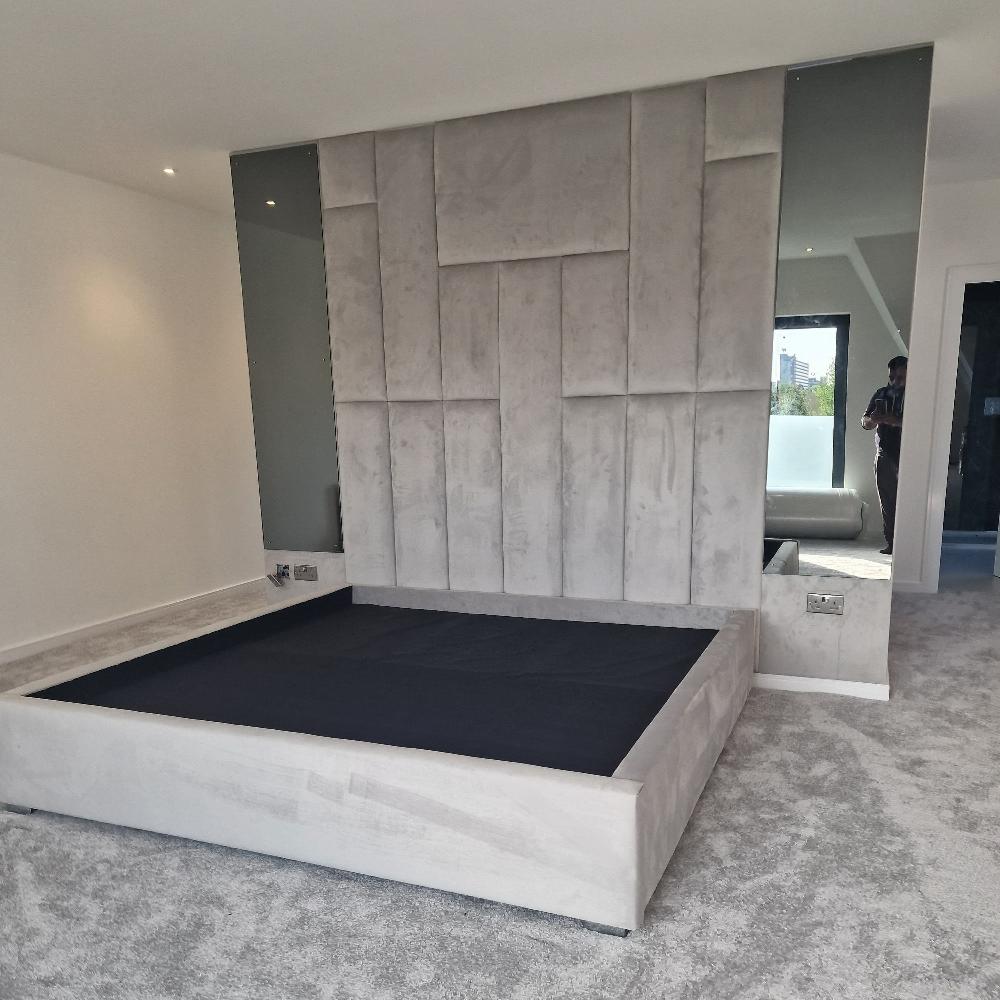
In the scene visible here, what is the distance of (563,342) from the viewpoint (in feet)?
11.4

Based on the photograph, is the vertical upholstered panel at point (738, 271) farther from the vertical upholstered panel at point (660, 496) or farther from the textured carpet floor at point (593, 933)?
the textured carpet floor at point (593, 933)

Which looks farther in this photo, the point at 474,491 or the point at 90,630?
the point at 90,630

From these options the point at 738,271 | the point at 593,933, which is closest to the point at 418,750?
the point at 593,933

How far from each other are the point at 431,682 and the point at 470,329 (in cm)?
172

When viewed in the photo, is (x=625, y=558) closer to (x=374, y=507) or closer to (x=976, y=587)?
(x=374, y=507)

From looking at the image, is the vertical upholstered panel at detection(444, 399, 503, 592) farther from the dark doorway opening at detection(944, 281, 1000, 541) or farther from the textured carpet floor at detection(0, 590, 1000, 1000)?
the dark doorway opening at detection(944, 281, 1000, 541)

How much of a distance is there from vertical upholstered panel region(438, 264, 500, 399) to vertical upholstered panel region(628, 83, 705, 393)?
0.65m

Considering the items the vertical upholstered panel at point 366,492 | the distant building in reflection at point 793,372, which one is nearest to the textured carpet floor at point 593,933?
the distant building in reflection at point 793,372

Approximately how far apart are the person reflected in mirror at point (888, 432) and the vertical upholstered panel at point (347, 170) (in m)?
2.51

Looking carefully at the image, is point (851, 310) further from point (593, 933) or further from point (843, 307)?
point (593, 933)

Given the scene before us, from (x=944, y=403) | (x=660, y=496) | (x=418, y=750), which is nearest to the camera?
(x=418, y=750)

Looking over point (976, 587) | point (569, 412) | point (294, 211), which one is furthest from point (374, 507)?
point (976, 587)

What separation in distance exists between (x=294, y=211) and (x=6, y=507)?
2148 millimetres

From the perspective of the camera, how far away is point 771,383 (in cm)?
322
